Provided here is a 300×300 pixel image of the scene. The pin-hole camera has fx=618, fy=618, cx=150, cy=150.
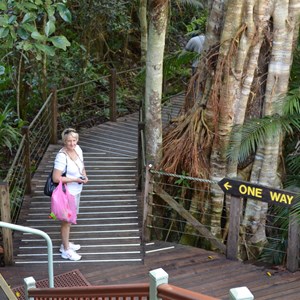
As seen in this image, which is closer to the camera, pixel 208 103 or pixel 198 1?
pixel 208 103

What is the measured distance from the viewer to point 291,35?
765 centimetres

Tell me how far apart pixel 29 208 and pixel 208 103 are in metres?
2.68

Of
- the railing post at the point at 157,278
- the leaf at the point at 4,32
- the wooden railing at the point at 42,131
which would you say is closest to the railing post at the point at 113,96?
the wooden railing at the point at 42,131

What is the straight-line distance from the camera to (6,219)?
6605 millimetres

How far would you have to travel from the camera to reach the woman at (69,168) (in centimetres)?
666

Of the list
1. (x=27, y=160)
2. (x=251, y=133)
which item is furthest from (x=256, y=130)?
(x=27, y=160)

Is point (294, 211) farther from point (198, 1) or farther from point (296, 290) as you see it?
point (198, 1)

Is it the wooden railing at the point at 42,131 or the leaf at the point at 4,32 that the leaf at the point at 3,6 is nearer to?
the leaf at the point at 4,32

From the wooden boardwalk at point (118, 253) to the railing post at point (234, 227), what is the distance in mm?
124

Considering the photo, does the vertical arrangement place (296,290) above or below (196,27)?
below

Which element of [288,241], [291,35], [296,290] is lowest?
[296,290]

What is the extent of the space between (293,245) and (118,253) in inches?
78.0

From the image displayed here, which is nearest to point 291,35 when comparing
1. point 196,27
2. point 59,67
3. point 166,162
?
point 166,162

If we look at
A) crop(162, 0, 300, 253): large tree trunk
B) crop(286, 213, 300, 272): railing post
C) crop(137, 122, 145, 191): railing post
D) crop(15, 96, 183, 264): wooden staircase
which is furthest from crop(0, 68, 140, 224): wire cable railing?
crop(286, 213, 300, 272): railing post
